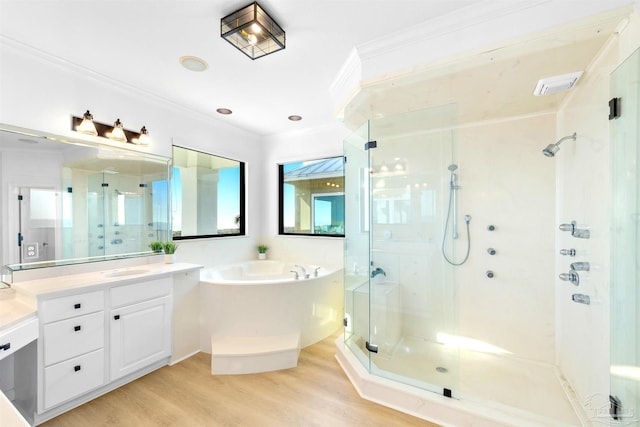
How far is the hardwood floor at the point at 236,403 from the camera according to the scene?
1.83m

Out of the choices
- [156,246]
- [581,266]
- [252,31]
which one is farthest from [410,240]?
[156,246]

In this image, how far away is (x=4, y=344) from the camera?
4.65 ft

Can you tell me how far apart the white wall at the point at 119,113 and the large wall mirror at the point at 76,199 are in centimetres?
19

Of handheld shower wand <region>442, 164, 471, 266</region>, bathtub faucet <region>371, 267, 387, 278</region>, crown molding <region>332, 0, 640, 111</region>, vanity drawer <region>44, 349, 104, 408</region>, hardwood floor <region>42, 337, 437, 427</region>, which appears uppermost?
crown molding <region>332, 0, 640, 111</region>

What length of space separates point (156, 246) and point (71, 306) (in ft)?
3.37

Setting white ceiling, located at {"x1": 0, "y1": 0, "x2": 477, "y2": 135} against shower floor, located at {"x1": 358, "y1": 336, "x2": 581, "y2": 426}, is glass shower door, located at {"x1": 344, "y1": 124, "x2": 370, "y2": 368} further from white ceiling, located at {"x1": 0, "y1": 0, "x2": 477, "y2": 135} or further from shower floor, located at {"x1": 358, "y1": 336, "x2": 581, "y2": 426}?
white ceiling, located at {"x1": 0, "y1": 0, "x2": 477, "y2": 135}

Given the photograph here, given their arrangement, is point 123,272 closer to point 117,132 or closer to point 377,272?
point 117,132

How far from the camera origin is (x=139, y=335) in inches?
90.0

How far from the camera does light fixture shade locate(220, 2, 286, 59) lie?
1.67 m

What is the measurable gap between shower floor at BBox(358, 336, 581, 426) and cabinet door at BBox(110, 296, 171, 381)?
6.13 ft

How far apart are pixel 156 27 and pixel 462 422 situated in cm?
327

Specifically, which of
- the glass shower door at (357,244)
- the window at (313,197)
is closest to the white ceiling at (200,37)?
the glass shower door at (357,244)

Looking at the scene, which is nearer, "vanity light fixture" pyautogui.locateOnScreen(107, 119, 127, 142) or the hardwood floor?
the hardwood floor

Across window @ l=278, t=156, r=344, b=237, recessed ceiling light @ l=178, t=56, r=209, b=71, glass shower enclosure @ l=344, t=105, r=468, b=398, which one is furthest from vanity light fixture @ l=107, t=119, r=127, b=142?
glass shower enclosure @ l=344, t=105, r=468, b=398
